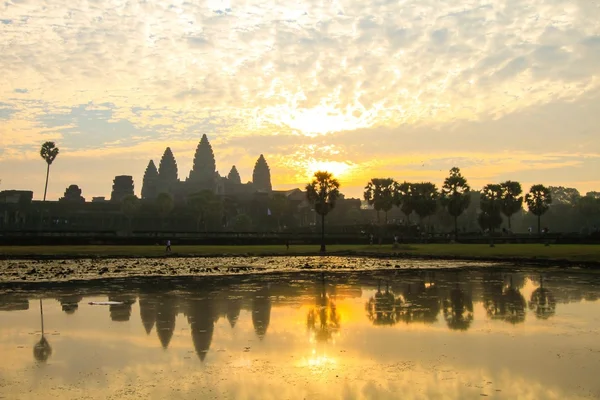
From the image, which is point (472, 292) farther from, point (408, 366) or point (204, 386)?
point (204, 386)

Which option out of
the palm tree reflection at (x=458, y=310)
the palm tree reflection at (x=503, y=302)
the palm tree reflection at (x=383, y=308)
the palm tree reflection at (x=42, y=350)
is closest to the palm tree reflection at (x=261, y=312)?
the palm tree reflection at (x=383, y=308)

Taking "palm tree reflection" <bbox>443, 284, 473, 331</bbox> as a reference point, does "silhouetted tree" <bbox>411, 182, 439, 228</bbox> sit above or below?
above

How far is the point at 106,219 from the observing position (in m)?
156

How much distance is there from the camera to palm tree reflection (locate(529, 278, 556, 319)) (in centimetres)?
1888

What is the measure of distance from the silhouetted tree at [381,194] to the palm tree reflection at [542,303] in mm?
96407

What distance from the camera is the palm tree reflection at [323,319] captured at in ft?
50.3

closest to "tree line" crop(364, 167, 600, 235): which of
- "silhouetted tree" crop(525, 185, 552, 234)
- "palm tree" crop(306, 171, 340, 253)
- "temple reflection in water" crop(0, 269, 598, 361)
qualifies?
"silhouetted tree" crop(525, 185, 552, 234)

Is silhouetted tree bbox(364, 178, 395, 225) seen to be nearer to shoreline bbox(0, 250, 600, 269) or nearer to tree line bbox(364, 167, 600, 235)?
tree line bbox(364, 167, 600, 235)

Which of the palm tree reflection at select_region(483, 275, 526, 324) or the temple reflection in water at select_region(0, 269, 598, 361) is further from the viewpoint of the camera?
the palm tree reflection at select_region(483, 275, 526, 324)

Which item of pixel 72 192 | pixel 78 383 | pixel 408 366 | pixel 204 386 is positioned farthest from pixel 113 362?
pixel 72 192

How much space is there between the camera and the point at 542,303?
70.2 feet

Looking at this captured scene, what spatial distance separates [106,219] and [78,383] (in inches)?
6012

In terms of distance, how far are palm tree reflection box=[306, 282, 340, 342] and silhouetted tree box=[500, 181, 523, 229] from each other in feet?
305

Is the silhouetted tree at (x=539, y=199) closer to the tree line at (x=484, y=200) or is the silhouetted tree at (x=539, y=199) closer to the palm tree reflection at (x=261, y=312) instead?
the tree line at (x=484, y=200)
